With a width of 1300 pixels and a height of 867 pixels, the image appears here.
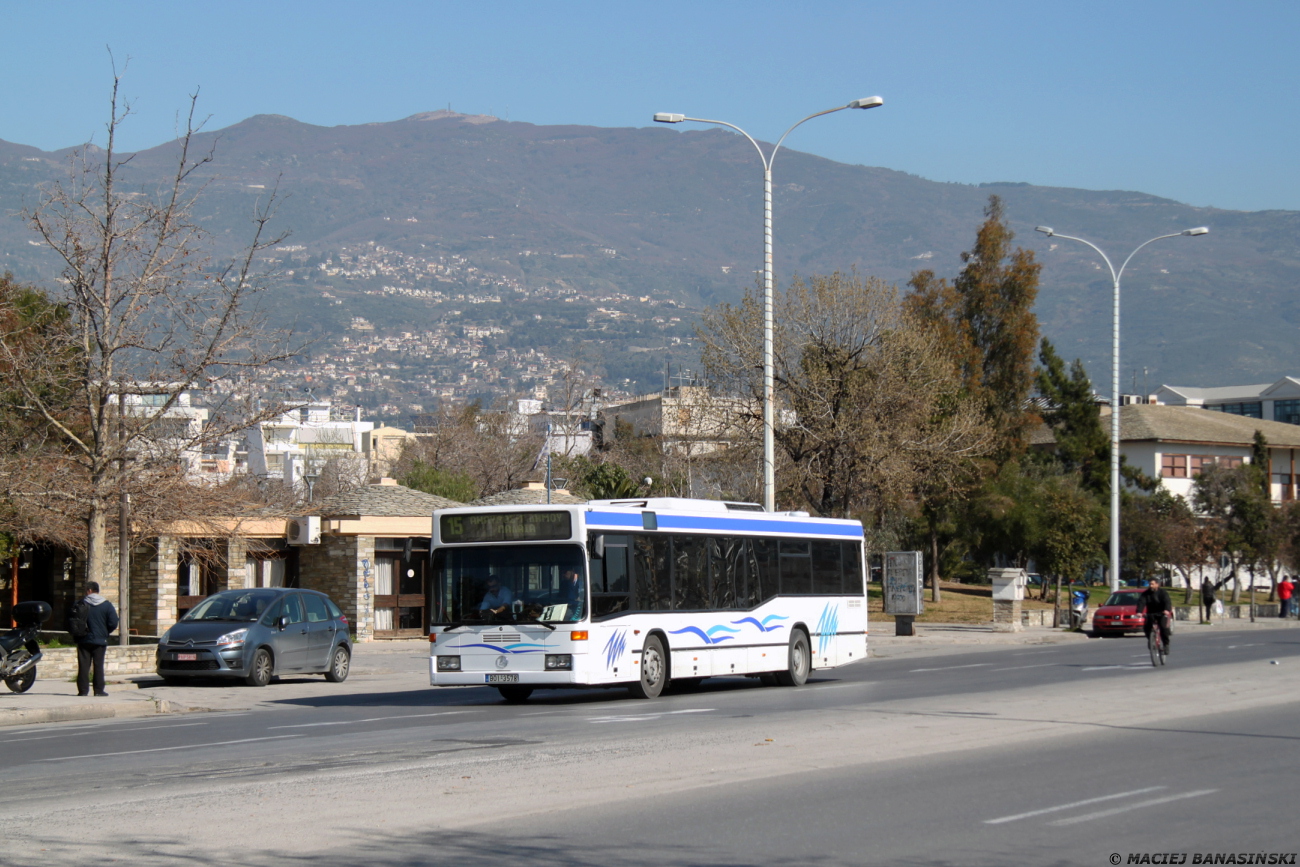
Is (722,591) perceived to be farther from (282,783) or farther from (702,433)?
(702,433)

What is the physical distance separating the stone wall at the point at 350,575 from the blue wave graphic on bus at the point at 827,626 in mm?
15918

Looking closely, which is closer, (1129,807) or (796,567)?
(1129,807)

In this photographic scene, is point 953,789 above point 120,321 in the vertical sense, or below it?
below

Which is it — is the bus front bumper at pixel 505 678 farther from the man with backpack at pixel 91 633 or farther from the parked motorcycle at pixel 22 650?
the parked motorcycle at pixel 22 650

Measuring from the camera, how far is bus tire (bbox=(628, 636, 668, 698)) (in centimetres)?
1914

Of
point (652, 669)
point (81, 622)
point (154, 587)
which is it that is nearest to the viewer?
point (652, 669)

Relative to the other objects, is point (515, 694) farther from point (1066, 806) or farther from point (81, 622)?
point (1066, 806)

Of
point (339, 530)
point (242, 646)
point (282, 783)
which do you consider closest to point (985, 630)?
point (339, 530)

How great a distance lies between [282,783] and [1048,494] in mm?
46433

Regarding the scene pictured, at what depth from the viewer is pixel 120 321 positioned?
24031 millimetres

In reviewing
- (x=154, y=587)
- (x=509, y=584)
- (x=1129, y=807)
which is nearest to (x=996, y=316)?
(x=154, y=587)

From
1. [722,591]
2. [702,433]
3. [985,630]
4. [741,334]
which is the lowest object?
[985,630]

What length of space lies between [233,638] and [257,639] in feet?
1.27

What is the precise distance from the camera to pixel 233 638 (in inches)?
869
